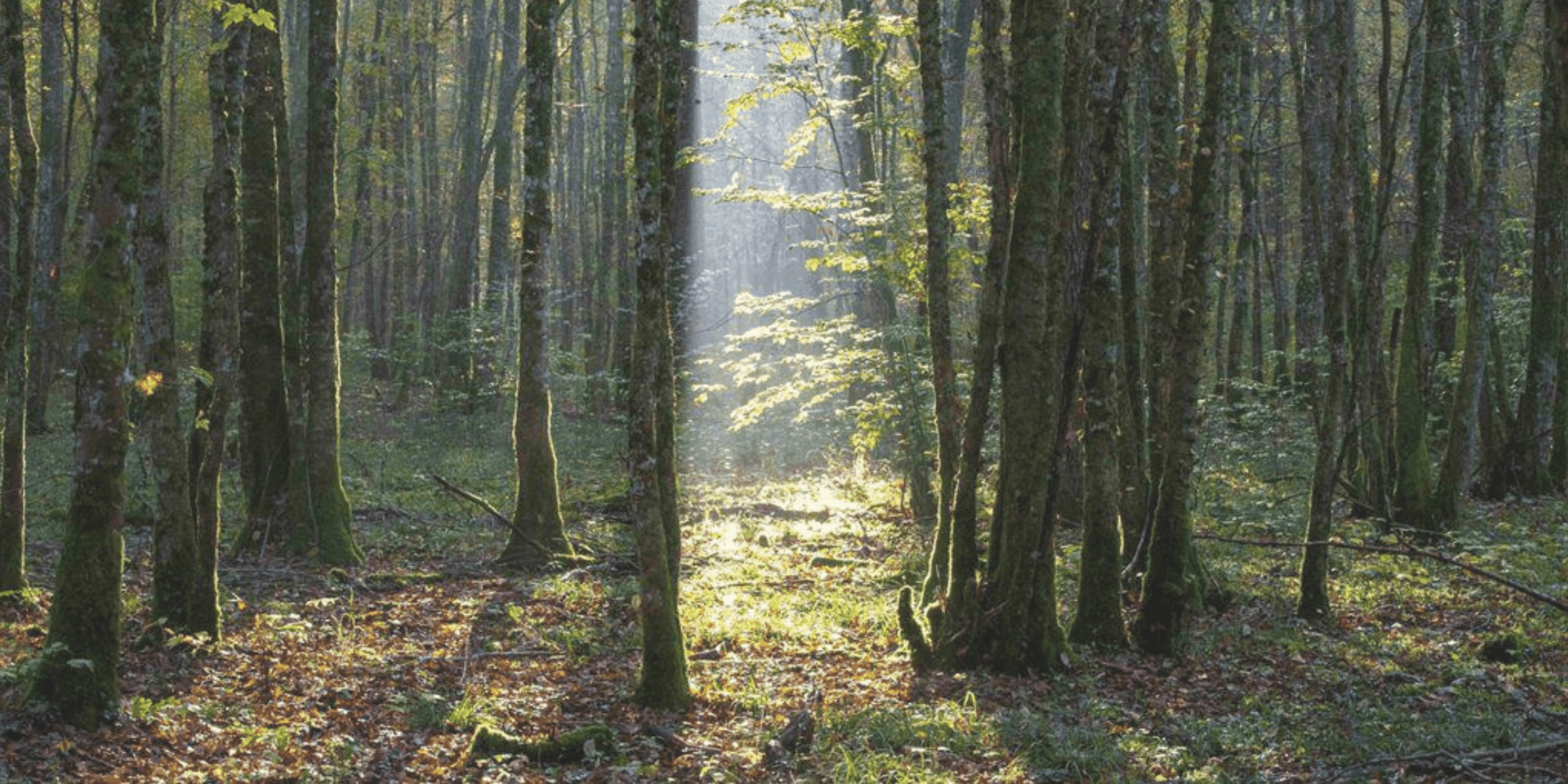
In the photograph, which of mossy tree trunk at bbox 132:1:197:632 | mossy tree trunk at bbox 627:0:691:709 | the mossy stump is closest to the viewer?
the mossy stump

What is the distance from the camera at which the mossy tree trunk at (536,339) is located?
12500mm

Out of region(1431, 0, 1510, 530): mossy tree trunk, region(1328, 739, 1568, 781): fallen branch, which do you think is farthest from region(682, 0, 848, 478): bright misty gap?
region(1328, 739, 1568, 781): fallen branch

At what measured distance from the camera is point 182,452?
841 cm

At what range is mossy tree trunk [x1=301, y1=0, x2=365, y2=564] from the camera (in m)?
12.4

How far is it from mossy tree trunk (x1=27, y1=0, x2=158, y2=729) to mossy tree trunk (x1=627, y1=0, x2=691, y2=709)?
10.9 ft

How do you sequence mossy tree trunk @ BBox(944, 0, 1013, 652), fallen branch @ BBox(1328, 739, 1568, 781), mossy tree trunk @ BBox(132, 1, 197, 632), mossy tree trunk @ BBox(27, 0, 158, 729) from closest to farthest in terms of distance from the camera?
fallen branch @ BBox(1328, 739, 1568, 781)
mossy tree trunk @ BBox(27, 0, 158, 729)
mossy tree trunk @ BBox(132, 1, 197, 632)
mossy tree trunk @ BBox(944, 0, 1013, 652)

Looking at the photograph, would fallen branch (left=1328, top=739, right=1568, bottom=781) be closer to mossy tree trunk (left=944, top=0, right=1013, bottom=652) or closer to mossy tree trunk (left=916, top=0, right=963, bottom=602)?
mossy tree trunk (left=944, top=0, right=1013, bottom=652)

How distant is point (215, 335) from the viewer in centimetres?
898

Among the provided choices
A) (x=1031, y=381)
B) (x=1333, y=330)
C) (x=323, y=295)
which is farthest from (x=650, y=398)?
(x=1333, y=330)

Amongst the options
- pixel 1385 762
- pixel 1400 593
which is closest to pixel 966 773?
pixel 1385 762

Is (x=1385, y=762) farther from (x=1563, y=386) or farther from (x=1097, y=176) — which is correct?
(x=1563, y=386)

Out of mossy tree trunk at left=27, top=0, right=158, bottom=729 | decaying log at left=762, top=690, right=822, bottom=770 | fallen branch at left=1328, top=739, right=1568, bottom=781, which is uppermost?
mossy tree trunk at left=27, top=0, right=158, bottom=729

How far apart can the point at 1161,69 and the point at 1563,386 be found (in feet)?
33.8

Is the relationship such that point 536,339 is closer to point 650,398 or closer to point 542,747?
point 650,398
